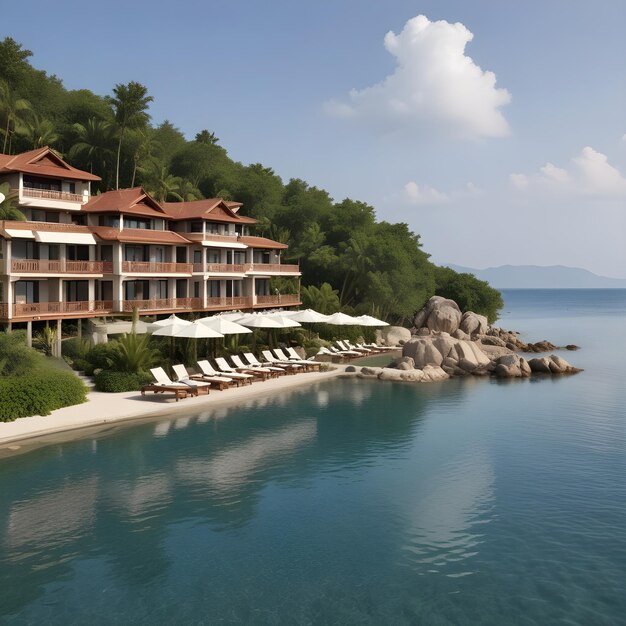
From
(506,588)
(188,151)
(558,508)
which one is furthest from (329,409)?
(188,151)

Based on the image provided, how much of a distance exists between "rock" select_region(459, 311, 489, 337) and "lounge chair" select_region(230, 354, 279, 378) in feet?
107

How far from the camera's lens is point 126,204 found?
43156 mm

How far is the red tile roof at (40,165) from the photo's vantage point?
3900 cm

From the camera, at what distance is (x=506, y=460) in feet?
66.6

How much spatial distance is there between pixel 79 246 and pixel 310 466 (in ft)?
91.3

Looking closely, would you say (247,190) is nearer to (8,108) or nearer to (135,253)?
(8,108)

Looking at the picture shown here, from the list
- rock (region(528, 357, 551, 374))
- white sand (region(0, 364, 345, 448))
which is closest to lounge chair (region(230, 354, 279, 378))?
white sand (region(0, 364, 345, 448))

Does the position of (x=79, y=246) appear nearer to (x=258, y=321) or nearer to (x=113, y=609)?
(x=258, y=321)

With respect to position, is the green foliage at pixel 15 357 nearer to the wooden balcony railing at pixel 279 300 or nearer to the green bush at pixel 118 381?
the green bush at pixel 118 381

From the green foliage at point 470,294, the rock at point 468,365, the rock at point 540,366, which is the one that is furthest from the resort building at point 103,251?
the green foliage at point 470,294

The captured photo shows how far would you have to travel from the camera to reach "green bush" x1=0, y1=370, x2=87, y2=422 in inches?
893

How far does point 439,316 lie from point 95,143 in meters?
38.4

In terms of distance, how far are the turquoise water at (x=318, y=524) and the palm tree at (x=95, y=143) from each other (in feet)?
149

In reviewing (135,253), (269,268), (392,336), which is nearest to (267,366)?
(135,253)
